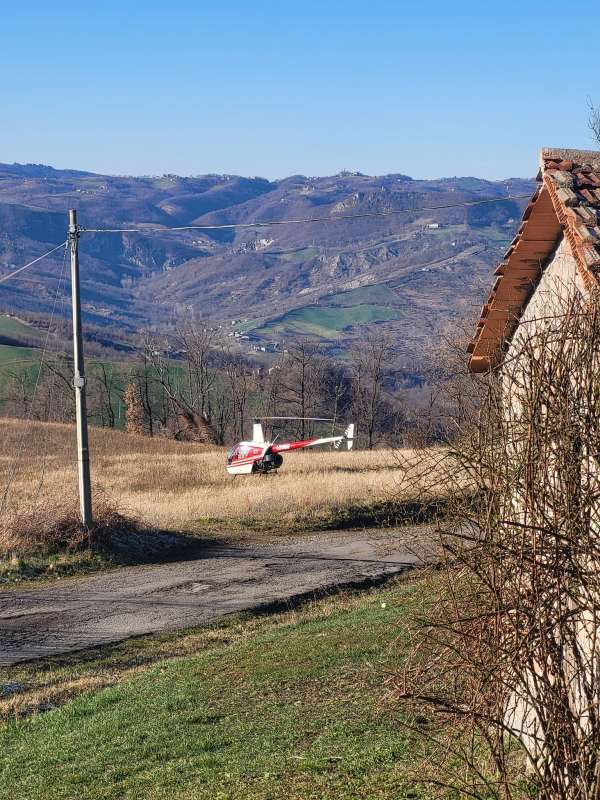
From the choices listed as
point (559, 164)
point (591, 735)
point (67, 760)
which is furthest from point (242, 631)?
point (591, 735)

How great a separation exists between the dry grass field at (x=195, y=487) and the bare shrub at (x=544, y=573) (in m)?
12.8

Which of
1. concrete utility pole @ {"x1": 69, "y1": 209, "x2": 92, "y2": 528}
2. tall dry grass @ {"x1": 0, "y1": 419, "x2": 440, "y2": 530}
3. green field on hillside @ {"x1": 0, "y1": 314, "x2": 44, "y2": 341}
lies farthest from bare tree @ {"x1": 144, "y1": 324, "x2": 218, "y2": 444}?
concrete utility pole @ {"x1": 69, "y1": 209, "x2": 92, "y2": 528}

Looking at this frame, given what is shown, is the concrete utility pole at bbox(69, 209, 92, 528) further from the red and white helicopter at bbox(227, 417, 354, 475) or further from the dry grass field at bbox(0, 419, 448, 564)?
the red and white helicopter at bbox(227, 417, 354, 475)

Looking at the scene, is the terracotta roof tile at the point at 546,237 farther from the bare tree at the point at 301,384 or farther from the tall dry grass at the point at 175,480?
the bare tree at the point at 301,384

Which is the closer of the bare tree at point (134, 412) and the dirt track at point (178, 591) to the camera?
the dirt track at point (178, 591)

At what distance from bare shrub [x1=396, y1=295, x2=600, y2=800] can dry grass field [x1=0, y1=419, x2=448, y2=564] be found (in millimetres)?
12847

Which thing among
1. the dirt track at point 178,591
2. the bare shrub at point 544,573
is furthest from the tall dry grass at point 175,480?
the bare shrub at point 544,573

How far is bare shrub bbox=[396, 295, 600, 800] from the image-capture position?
208 inches

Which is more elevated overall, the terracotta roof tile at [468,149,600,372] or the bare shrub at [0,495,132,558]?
the terracotta roof tile at [468,149,600,372]

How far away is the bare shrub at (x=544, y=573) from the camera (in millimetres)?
5293

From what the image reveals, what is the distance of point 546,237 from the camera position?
28.8ft

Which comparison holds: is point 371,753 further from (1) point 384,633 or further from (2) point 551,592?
(1) point 384,633

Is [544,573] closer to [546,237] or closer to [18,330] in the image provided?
[546,237]


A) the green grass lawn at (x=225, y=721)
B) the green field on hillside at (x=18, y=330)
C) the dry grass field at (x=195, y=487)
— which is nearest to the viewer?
the green grass lawn at (x=225, y=721)
